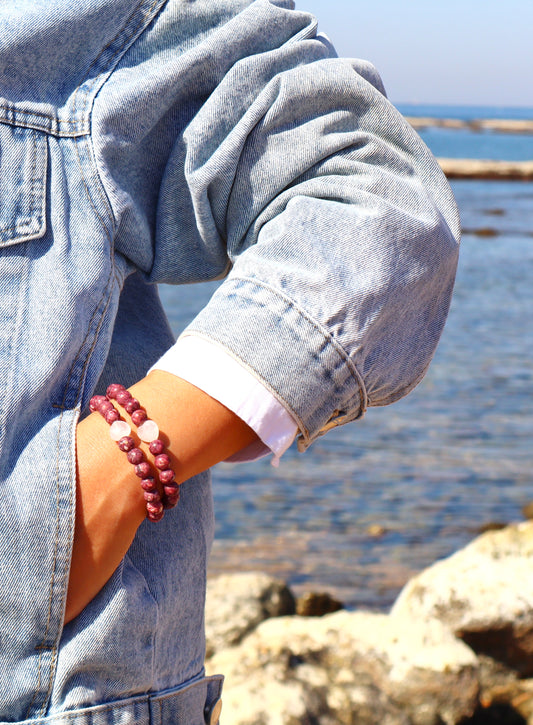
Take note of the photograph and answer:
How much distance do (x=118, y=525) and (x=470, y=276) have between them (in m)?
11.8

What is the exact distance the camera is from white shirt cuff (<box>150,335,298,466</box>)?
907mm

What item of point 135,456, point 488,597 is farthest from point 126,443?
point 488,597

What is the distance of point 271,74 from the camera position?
39.6 inches

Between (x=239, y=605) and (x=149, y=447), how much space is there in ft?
8.89

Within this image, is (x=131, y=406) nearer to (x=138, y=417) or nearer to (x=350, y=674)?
(x=138, y=417)

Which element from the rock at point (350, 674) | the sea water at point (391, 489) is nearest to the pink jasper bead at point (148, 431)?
the rock at point (350, 674)

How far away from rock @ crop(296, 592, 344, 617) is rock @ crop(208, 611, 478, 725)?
897 millimetres

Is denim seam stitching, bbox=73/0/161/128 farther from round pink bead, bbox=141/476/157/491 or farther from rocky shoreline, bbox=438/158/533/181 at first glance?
rocky shoreline, bbox=438/158/533/181

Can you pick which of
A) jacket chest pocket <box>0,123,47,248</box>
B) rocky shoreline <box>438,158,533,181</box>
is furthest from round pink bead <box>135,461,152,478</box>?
rocky shoreline <box>438,158,533,181</box>

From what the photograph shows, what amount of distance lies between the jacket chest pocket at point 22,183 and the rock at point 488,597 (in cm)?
258

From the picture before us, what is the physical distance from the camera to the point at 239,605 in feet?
11.3

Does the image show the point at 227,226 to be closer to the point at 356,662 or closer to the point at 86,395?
the point at 86,395

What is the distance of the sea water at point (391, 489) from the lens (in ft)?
14.4

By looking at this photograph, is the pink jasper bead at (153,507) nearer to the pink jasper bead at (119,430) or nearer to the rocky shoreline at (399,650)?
the pink jasper bead at (119,430)
